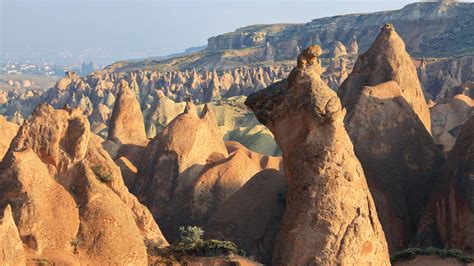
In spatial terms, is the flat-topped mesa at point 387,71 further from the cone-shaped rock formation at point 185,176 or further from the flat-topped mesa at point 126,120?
the flat-topped mesa at point 126,120

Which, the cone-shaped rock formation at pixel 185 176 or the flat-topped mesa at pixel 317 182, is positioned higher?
the flat-topped mesa at pixel 317 182

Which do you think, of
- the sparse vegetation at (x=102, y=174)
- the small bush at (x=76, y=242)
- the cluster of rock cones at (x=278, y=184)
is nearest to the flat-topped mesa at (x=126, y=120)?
the cluster of rock cones at (x=278, y=184)

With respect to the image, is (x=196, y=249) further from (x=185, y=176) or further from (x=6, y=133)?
(x=6, y=133)

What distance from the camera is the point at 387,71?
1154 inches

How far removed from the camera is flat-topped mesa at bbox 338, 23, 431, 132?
2903 cm

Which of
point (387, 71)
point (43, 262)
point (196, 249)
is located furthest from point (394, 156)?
point (43, 262)

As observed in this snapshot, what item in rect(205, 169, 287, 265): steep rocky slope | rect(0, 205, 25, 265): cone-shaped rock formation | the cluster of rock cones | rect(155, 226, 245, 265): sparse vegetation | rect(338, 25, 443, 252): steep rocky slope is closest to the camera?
rect(0, 205, 25, 265): cone-shaped rock formation

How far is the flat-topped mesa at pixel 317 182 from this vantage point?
579 inches

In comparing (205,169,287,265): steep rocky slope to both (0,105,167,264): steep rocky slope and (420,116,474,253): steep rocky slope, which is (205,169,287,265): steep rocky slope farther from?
(0,105,167,264): steep rocky slope

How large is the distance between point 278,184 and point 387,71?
8.61 meters

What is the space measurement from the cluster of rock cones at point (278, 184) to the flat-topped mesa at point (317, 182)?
0.09 feet

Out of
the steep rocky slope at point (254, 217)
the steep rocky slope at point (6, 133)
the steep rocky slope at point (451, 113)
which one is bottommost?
the steep rocky slope at point (451, 113)

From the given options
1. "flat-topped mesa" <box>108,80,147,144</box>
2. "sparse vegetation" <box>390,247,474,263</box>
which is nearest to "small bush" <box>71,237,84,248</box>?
"sparse vegetation" <box>390,247,474,263</box>

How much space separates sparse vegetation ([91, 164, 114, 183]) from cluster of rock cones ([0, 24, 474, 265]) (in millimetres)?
39
